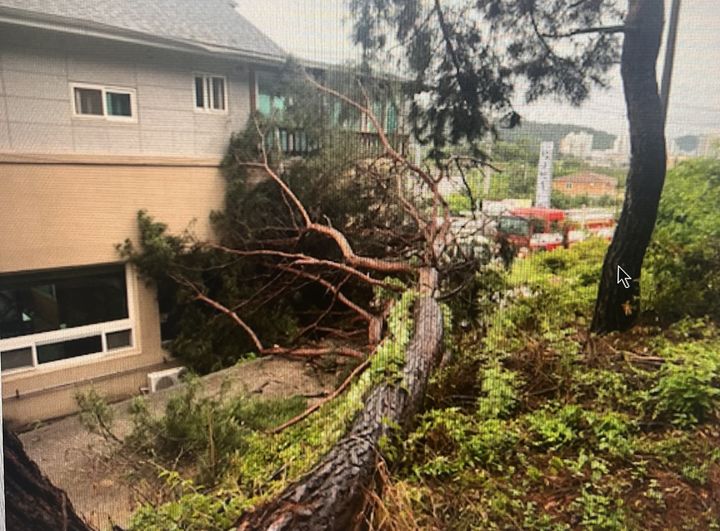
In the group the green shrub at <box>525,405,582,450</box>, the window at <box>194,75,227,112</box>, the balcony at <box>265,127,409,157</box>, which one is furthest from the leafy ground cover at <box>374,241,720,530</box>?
the window at <box>194,75,227,112</box>

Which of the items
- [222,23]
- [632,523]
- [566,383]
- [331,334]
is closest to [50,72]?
[222,23]

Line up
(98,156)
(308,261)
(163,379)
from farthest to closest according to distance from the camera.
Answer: (308,261)
(163,379)
(98,156)

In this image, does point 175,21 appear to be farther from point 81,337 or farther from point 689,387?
point 689,387

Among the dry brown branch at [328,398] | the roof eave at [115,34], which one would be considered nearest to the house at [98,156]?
the roof eave at [115,34]

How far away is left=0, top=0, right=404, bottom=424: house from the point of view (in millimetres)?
1034

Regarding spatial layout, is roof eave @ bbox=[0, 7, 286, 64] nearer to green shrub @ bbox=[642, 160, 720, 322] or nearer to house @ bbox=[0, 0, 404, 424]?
house @ bbox=[0, 0, 404, 424]

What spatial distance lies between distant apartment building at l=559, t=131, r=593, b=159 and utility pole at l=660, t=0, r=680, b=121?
0.74ft

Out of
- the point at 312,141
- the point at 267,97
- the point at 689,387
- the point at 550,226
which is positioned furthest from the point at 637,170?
the point at 267,97

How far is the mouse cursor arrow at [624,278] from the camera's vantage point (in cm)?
118

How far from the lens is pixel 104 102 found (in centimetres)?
109

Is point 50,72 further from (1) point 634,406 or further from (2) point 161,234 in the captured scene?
(1) point 634,406

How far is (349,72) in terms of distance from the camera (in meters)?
1.19

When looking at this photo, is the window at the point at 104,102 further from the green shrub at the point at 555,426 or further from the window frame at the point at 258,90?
the green shrub at the point at 555,426

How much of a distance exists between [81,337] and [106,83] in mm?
739
